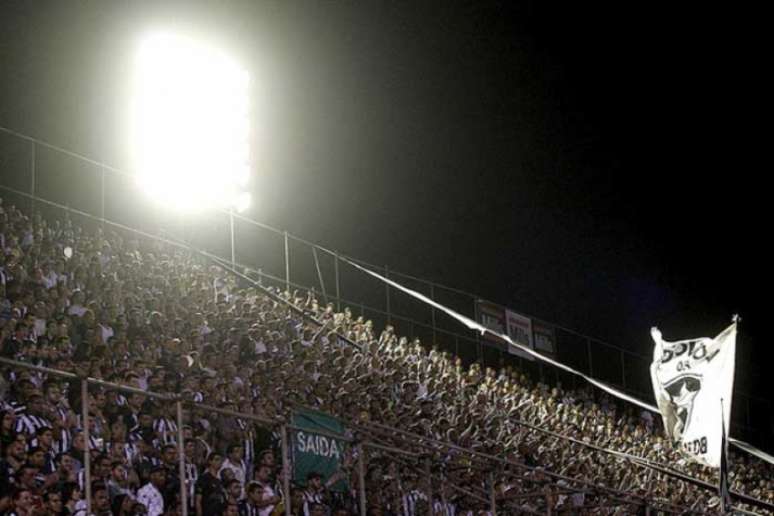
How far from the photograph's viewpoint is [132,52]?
31.2 metres

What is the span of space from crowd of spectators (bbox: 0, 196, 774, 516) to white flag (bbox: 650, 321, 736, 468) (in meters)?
1.58

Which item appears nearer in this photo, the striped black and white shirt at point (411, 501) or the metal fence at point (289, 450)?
the metal fence at point (289, 450)

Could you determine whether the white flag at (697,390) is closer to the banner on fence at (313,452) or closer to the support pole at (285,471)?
the banner on fence at (313,452)

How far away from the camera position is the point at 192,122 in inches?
1170

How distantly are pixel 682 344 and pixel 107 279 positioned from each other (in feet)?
34.1

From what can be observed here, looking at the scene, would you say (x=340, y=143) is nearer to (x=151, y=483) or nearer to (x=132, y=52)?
(x=132, y=52)

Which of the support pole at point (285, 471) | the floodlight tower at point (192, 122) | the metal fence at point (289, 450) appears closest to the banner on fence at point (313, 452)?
the metal fence at point (289, 450)

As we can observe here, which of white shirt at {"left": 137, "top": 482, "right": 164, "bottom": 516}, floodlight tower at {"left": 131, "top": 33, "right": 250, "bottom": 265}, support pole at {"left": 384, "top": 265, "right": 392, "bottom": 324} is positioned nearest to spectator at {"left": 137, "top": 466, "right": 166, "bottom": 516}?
white shirt at {"left": 137, "top": 482, "right": 164, "bottom": 516}

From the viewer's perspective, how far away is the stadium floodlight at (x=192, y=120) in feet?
92.6

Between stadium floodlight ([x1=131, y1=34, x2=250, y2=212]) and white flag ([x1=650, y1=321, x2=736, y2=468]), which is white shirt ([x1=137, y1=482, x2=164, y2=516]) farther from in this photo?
stadium floodlight ([x1=131, y1=34, x2=250, y2=212])

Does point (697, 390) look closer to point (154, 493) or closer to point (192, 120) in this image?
point (154, 493)

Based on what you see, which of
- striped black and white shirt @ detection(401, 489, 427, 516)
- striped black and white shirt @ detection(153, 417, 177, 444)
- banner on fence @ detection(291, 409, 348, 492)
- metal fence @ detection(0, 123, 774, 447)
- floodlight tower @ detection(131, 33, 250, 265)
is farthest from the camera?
floodlight tower @ detection(131, 33, 250, 265)

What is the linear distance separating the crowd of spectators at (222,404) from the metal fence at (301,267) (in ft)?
8.51

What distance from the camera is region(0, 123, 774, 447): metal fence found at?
23.9 m
